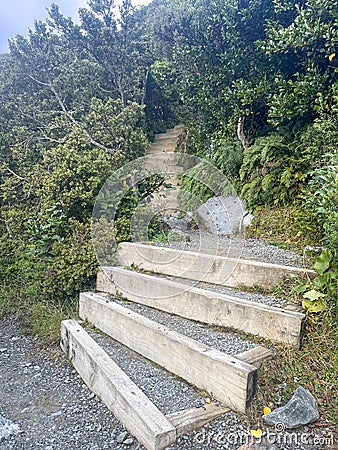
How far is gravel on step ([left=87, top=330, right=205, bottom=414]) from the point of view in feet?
5.62

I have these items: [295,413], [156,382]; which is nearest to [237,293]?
[156,382]

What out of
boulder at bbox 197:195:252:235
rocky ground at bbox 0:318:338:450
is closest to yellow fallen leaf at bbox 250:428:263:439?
rocky ground at bbox 0:318:338:450

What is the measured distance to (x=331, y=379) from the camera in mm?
1637

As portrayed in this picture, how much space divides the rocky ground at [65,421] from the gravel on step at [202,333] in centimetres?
33

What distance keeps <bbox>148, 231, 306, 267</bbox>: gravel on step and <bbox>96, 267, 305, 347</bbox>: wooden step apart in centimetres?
53

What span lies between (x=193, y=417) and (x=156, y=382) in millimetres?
404

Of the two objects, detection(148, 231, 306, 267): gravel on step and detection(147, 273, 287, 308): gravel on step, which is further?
detection(148, 231, 306, 267): gravel on step

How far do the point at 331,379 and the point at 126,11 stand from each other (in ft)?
17.7

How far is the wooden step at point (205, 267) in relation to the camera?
7.76ft

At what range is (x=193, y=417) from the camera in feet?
5.17

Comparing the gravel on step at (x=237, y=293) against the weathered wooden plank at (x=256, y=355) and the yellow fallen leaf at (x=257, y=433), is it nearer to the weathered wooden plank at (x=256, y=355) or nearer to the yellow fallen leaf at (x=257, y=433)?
the weathered wooden plank at (x=256, y=355)

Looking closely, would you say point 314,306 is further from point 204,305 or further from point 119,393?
point 119,393

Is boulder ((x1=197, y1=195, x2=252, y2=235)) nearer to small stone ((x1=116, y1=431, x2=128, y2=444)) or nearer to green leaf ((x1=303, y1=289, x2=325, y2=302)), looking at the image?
green leaf ((x1=303, y1=289, x2=325, y2=302))

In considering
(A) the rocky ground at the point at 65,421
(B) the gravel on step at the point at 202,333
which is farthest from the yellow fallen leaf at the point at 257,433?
(B) the gravel on step at the point at 202,333
